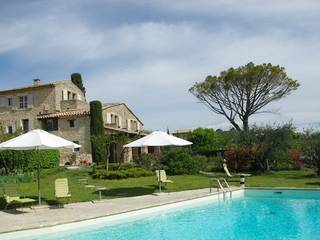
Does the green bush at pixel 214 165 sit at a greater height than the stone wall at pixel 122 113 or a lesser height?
lesser

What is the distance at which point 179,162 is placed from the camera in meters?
28.8

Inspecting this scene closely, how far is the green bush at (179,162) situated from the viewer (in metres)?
28.8

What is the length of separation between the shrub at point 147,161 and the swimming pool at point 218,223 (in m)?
12.7

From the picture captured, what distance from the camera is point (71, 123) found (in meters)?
43.5

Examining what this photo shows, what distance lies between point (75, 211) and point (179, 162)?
15241 mm

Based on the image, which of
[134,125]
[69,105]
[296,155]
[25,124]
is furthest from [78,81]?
[296,155]

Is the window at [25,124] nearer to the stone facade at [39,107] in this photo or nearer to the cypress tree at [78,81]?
the stone facade at [39,107]

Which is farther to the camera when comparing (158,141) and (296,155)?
(296,155)

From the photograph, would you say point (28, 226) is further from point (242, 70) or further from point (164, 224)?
→ point (242, 70)

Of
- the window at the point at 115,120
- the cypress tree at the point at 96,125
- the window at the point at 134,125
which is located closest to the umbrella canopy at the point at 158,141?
the cypress tree at the point at 96,125

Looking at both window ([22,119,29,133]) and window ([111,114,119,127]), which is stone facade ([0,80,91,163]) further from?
window ([111,114,119,127])

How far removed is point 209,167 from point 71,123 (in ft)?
54.5

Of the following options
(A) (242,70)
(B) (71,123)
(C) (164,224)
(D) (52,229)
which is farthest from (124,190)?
(A) (242,70)

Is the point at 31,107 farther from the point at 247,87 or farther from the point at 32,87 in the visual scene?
the point at 247,87
